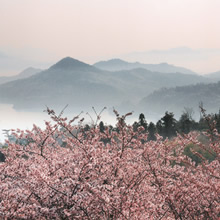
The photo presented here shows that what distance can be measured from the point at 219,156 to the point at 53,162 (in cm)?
372

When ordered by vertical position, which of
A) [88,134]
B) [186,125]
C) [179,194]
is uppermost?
[88,134]

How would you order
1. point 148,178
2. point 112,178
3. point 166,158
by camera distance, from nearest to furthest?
point 112,178
point 148,178
point 166,158

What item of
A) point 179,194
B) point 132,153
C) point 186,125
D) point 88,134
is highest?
point 88,134

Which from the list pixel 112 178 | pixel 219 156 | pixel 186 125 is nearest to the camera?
pixel 219 156

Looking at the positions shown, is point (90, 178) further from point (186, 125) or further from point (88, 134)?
point (186, 125)

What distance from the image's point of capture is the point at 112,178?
19.4 ft

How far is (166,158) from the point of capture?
30.7 ft

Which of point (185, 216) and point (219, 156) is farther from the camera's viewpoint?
point (185, 216)

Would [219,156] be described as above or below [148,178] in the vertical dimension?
above

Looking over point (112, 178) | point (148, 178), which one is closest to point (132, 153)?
point (148, 178)

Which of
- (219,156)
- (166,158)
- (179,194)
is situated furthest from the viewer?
(166,158)

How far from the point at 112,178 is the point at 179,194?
94.5 inches

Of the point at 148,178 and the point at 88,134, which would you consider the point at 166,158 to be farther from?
the point at 88,134

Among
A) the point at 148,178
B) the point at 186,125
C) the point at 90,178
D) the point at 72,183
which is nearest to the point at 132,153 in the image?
the point at 148,178
